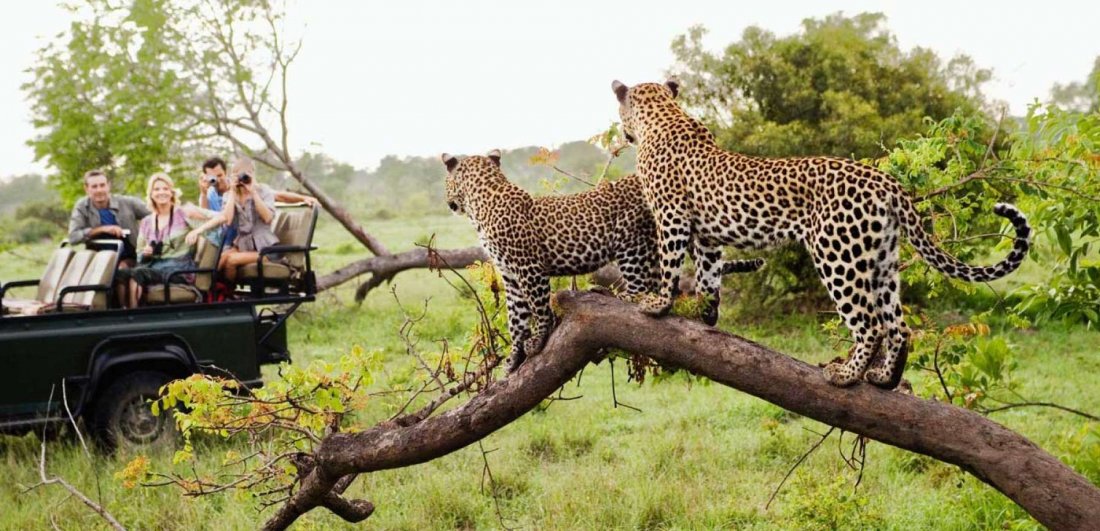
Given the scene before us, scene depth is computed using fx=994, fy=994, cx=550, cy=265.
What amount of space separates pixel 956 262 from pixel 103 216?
7.62 m

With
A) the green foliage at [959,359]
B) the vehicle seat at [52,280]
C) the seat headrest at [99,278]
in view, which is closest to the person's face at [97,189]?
the vehicle seat at [52,280]

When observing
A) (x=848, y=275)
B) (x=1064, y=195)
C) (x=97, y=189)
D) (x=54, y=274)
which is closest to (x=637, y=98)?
(x=848, y=275)

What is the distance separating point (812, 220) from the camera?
10.3 ft

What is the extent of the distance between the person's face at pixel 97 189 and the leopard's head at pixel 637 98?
635 cm

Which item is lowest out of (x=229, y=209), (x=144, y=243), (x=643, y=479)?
(x=643, y=479)

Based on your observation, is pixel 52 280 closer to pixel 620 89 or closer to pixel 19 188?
pixel 620 89

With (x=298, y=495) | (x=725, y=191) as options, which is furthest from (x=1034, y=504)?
(x=298, y=495)

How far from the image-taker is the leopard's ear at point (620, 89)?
3789 mm

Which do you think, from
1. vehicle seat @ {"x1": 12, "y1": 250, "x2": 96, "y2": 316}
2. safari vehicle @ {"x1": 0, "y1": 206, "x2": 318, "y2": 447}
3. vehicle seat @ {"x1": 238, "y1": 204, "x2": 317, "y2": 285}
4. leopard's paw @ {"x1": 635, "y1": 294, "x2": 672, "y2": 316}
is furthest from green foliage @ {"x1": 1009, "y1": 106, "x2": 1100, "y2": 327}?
vehicle seat @ {"x1": 12, "y1": 250, "x2": 96, "y2": 316}

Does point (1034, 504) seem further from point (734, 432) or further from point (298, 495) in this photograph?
point (734, 432)

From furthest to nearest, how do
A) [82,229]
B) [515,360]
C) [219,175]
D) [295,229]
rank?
[219,175] < [82,229] < [295,229] < [515,360]

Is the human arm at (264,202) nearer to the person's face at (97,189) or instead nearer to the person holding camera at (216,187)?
the person holding camera at (216,187)

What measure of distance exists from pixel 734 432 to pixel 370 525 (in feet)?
10.8

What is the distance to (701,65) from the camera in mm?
12672
